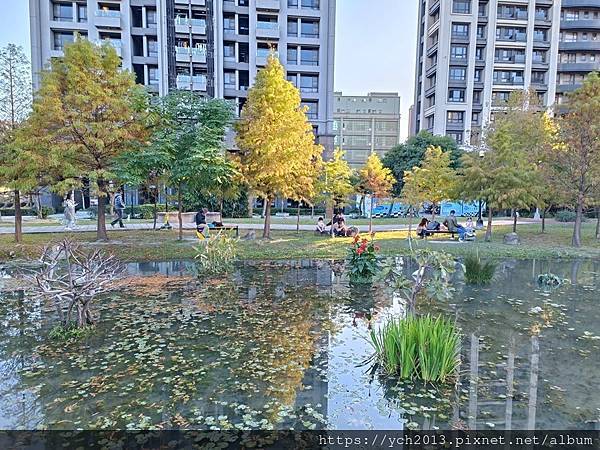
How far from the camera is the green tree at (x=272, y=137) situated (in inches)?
652

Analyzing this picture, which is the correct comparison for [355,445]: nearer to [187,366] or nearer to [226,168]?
[187,366]

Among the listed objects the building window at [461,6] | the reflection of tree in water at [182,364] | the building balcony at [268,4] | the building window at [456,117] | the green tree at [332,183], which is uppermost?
the building window at [461,6]

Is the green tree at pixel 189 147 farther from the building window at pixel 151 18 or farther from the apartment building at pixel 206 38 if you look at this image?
the building window at pixel 151 18

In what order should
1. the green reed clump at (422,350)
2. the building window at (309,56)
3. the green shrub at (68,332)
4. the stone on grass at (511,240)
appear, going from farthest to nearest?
the building window at (309,56)
the stone on grass at (511,240)
the green shrub at (68,332)
the green reed clump at (422,350)

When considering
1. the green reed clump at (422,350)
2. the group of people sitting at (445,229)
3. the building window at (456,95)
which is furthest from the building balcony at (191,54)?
the green reed clump at (422,350)

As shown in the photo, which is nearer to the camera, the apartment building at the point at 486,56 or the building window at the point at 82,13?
the building window at the point at 82,13

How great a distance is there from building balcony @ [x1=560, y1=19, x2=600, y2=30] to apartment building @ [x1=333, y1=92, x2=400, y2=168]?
43137 millimetres

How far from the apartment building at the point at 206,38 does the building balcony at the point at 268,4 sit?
9cm

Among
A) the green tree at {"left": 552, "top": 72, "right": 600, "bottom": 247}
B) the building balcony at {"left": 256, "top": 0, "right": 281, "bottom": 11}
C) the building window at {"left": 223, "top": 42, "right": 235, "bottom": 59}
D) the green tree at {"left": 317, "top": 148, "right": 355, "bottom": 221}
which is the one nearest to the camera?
the green tree at {"left": 552, "top": 72, "right": 600, "bottom": 247}

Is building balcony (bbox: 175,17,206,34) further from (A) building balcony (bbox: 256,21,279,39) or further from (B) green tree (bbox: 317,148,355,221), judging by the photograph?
(B) green tree (bbox: 317,148,355,221)

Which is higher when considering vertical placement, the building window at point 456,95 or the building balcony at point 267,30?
the building balcony at point 267,30

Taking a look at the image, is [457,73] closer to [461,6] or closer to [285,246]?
[461,6]

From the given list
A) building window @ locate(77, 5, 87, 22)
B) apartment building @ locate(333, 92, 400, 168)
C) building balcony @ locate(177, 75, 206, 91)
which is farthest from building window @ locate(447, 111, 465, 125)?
building window @ locate(77, 5, 87, 22)

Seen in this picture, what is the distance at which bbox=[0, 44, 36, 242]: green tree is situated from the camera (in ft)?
46.4
